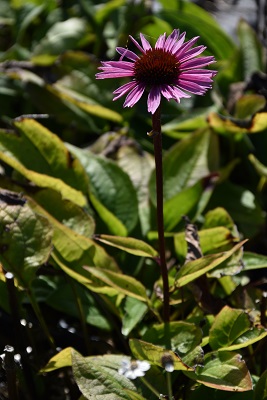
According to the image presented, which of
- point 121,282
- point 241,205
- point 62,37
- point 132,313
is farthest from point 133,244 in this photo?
point 62,37

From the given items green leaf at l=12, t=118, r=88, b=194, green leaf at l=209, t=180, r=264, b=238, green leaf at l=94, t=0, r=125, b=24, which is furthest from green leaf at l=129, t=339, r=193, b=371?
green leaf at l=94, t=0, r=125, b=24

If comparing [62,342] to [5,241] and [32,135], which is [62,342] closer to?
[5,241]

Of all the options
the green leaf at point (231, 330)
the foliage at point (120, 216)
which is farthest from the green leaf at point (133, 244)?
the green leaf at point (231, 330)

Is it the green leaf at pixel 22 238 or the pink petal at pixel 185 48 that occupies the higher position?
the pink petal at pixel 185 48

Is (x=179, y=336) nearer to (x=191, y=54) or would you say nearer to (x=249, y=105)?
(x=191, y=54)

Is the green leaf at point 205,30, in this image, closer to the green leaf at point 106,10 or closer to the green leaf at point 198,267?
the green leaf at point 106,10

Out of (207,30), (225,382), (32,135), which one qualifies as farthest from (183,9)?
(225,382)
